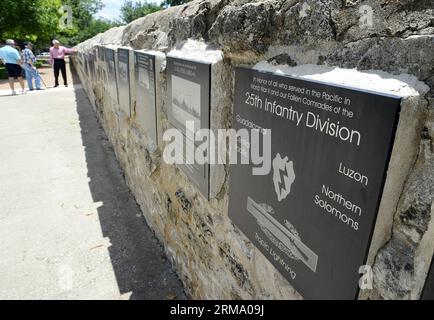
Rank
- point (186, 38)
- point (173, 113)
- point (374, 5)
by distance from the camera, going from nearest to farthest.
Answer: point (374, 5)
point (186, 38)
point (173, 113)

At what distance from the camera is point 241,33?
1.49m

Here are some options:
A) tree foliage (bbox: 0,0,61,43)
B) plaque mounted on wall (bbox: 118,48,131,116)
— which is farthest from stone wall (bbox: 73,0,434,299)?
tree foliage (bbox: 0,0,61,43)

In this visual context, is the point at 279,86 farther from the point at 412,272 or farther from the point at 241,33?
the point at 412,272

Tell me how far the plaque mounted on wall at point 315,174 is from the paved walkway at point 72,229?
183 cm

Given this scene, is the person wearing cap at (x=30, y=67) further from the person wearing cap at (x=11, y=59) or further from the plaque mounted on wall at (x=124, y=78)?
the plaque mounted on wall at (x=124, y=78)

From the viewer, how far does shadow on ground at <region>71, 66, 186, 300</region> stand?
2.94 metres

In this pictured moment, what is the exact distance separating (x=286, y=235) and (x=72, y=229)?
319cm

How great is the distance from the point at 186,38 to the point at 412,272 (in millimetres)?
1833

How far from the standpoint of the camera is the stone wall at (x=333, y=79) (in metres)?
0.86

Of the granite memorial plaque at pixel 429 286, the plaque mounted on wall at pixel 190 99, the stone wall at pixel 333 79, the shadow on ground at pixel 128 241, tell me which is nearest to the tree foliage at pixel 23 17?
the shadow on ground at pixel 128 241

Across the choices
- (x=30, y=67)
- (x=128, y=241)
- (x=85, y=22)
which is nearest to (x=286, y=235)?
(x=128, y=241)

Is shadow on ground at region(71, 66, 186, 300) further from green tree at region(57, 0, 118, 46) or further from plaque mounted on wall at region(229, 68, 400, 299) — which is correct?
green tree at region(57, 0, 118, 46)

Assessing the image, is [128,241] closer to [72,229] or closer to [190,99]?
[72,229]
